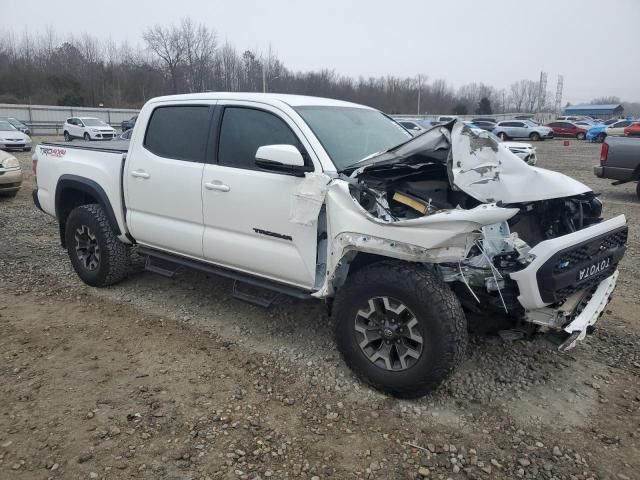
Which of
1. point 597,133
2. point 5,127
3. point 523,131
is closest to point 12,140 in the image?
point 5,127

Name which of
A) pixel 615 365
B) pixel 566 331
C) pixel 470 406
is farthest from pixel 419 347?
pixel 615 365

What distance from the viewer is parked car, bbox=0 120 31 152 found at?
20.9 meters

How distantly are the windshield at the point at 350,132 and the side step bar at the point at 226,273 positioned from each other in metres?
0.98

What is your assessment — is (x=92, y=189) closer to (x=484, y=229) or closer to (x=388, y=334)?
(x=388, y=334)

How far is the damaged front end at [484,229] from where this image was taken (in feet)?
9.30

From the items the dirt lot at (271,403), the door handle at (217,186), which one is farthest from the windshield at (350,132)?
the dirt lot at (271,403)

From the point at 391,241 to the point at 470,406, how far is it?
121 centimetres

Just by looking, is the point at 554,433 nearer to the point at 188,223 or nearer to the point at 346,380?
the point at 346,380

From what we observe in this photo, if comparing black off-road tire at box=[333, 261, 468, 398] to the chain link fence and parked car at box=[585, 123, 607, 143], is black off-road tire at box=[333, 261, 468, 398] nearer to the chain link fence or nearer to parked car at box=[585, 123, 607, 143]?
parked car at box=[585, 123, 607, 143]

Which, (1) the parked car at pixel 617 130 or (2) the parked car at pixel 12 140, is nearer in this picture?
(2) the parked car at pixel 12 140

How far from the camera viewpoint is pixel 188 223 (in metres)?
4.22

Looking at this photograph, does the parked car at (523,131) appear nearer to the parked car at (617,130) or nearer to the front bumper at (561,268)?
the parked car at (617,130)

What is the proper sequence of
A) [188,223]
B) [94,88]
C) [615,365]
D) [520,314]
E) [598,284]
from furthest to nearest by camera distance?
[94,88] → [188,223] → [615,365] → [598,284] → [520,314]

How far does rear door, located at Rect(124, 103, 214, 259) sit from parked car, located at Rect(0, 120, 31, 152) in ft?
66.5
